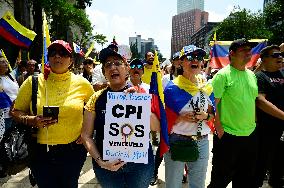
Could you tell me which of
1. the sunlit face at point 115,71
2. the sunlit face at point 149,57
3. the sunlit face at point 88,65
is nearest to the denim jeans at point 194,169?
the sunlit face at point 115,71

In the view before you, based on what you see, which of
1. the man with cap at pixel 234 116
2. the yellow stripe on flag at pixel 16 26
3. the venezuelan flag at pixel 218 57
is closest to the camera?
the man with cap at pixel 234 116

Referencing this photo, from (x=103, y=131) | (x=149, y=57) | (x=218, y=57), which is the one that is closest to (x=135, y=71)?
(x=149, y=57)

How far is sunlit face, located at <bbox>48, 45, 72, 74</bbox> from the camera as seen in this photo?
10.7ft

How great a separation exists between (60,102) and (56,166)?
1.92 ft

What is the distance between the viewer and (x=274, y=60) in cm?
450

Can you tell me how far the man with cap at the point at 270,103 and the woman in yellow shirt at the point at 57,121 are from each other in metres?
2.35

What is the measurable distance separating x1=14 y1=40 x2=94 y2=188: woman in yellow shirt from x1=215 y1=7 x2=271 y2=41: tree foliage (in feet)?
198

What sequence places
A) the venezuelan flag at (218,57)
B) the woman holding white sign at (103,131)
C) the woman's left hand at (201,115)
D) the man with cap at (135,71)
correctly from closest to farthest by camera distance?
the woman holding white sign at (103,131)
the woman's left hand at (201,115)
the man with cap at (135,71)
the venezuelan flag at (218,57)

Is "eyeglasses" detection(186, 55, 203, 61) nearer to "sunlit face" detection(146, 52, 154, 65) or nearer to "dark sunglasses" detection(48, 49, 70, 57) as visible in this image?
"dark sunglasses" detection(48, 49, 70, 57)

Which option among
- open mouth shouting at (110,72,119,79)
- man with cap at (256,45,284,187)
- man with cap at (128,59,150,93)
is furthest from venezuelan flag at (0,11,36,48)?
open mouth shouting at (110,72,119,79)

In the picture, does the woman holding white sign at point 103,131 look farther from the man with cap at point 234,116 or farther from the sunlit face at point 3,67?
the sunlit face at point 3,67

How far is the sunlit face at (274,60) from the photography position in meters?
4.48

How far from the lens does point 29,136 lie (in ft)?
10.8

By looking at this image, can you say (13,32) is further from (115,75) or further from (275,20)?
(275,20)
